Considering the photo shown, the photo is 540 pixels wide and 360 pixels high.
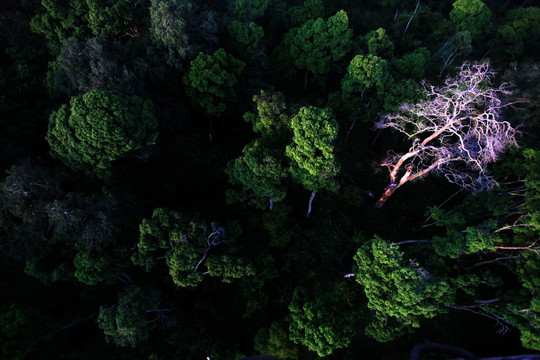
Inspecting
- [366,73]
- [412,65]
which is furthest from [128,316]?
[412,65]

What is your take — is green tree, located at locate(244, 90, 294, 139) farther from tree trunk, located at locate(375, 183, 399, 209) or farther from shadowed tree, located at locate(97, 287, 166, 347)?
shadowed tree, located at locate(97, 287, 166, 347)

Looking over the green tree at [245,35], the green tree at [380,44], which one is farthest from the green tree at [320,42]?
the green tree at [245,35]

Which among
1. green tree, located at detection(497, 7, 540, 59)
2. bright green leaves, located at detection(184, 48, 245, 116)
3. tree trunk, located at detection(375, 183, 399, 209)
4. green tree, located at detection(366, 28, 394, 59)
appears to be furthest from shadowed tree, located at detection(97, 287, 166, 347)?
green tree, located at detection(497, 7, 540, 59)

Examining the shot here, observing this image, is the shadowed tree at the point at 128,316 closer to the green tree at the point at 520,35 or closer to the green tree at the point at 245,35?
the green tree at the point at 245,35

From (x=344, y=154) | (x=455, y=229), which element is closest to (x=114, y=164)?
(x=344, y=154)

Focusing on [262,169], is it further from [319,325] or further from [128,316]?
[128,316]

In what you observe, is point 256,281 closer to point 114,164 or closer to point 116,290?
point 116,290
